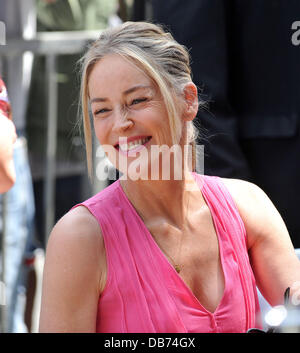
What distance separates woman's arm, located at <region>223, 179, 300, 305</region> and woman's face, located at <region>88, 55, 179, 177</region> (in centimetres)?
33

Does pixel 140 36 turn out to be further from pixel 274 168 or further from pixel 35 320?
pixel 35 320

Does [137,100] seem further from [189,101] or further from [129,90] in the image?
[189,101]

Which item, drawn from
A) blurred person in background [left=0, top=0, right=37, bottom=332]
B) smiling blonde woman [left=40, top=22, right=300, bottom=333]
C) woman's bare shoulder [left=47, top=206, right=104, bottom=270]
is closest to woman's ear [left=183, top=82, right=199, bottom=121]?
smiling blonde woman [left=40, top=22, right=300, bottom=333]

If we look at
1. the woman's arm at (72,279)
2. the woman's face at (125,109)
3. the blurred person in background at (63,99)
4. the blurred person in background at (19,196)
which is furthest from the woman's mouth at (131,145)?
the blurred person in background at (63,99)

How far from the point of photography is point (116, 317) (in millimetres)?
1552

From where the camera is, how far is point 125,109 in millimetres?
1639

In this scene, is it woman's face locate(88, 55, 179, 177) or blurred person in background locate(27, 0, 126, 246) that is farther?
blurred person in background locate(27, 0, 126, 246)

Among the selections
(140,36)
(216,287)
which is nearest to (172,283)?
(216,287)

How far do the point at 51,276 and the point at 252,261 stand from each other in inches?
21.8

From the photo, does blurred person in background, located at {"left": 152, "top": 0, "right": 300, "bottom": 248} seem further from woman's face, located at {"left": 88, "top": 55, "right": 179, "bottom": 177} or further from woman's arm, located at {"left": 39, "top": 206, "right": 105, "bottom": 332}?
woman's arm, located at {"left": 39, "top": 206, "right": 105, "bottom": 332}

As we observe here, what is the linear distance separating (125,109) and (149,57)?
14cm

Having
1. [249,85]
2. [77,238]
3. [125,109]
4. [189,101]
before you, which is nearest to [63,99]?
[249,85]

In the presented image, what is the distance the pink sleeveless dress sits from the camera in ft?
5.07

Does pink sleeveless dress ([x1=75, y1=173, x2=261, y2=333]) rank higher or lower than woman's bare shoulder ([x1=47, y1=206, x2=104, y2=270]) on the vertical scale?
lower
